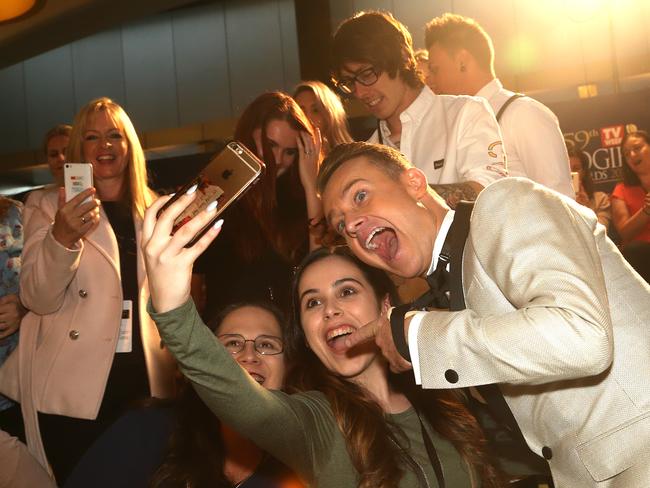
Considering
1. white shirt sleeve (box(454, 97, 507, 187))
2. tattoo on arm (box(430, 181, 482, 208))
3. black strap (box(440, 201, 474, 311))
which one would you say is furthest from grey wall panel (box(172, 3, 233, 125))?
black strap (box(440, 201, 474, 311))

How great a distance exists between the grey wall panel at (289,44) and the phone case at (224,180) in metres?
9.13

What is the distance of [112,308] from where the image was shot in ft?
11.2

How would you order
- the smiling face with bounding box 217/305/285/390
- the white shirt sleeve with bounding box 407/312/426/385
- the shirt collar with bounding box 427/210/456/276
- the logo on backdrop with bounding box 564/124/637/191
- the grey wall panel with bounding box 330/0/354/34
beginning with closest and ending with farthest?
the white shirt sleeve with bounding box 407/312/426/385, the shirt collar with bounding box 427/210/456/276, the smiling face with bounding box 217/305/285/390, the logo on backdrop with bounding box 564/124/637/191, the grey wall panel with bounding box 330/0/354/34

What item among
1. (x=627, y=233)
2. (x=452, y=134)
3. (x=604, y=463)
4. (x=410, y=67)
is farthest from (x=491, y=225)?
(x=627, y=233)

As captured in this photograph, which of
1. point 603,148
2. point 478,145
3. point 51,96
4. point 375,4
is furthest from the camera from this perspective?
point 51,96

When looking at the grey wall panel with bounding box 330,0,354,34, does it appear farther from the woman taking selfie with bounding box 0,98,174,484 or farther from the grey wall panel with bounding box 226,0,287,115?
the woman taking selfie with bounding box 0,98,174,484

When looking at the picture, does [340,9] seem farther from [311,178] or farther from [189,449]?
[189,449]

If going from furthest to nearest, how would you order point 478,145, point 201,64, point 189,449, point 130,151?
point 201,64 → point 130,151 → point 478,145 → point 189,449

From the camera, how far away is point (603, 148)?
22.4 ft

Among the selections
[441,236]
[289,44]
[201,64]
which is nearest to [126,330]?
[441,236]

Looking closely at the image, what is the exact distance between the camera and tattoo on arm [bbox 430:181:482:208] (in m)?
2.74

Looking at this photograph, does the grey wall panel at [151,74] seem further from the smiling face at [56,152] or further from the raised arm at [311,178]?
the raised arm at [311,178]

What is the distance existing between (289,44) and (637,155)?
6034 mm

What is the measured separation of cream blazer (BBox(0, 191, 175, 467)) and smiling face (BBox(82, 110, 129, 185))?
0.78 feet
